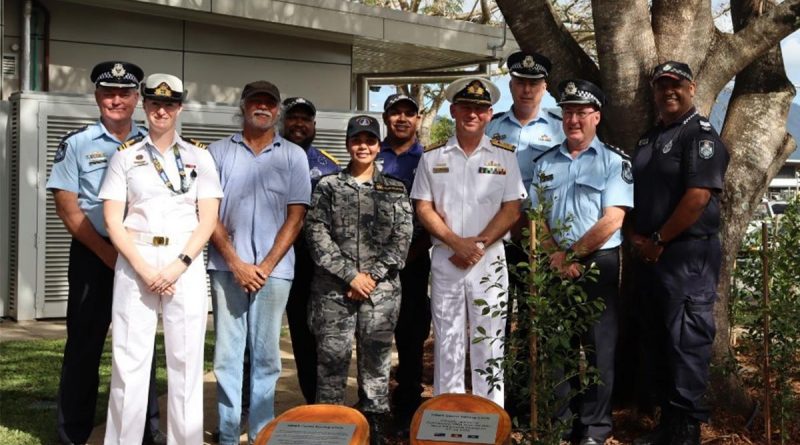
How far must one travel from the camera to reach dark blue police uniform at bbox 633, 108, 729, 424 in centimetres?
570

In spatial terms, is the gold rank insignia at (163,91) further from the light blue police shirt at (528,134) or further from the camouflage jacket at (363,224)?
the light blue police shirt at (528,134)

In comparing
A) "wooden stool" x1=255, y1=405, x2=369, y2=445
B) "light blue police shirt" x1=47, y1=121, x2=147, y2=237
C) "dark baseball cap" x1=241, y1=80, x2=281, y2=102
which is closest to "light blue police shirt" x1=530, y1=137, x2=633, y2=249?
"dark baseball cap" x1=241, y1=80, x2=281, y2=102

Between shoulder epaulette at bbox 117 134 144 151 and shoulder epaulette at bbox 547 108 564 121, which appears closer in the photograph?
shoulder epaulette at bbox 117 134 144 151

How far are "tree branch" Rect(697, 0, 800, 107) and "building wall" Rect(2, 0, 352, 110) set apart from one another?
25.8ft

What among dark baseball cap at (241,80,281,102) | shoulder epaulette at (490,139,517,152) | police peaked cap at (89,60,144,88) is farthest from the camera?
shoulder epaulette at (490,139,517,152)

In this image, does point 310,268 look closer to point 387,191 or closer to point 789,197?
point 387,191

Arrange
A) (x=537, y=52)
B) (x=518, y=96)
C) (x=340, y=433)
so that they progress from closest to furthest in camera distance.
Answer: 1. (x=340, y=433)
2. (x=518, y=96)
3. (x=537, y=52)

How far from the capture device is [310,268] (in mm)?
6320

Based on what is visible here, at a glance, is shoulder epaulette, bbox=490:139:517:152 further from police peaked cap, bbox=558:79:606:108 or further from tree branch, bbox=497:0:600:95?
tree branch, bbox=497:0:600:95

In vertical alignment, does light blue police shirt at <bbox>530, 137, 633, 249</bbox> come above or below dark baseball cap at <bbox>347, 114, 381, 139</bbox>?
below

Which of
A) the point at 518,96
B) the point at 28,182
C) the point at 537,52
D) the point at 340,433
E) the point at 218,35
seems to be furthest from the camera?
the point at 218,35

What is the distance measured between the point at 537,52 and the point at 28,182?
6423 millimetres

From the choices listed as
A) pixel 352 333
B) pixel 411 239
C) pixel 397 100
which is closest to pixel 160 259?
pixel 352 333

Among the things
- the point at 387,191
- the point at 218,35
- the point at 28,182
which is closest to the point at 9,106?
the point at 28,182
